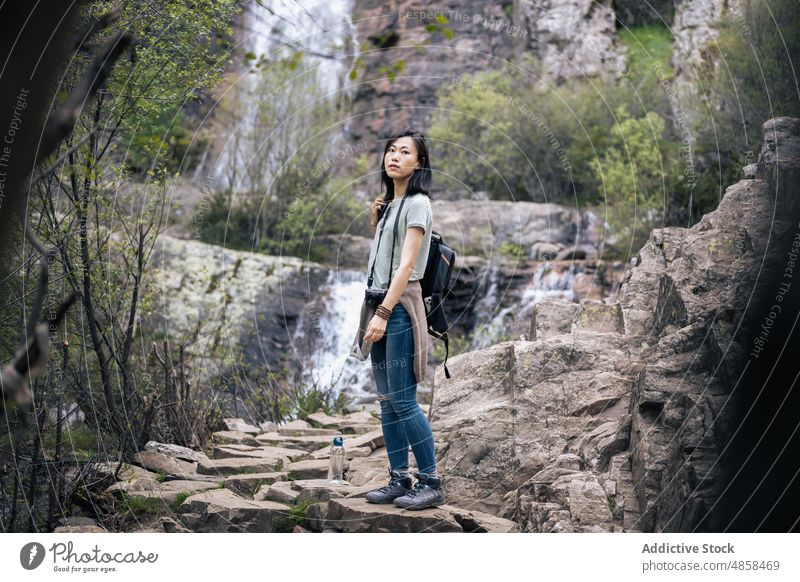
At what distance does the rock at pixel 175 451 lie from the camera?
6.99m

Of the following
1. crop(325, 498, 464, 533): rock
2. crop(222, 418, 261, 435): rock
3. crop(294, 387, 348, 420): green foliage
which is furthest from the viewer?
crop(294, 387, 348, 420): green foliage

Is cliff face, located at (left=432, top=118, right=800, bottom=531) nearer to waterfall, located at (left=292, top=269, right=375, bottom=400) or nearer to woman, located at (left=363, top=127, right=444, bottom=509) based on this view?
woman, located at (left=363, top=127, right=444, bottom=509)

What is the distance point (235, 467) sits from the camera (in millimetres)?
6648

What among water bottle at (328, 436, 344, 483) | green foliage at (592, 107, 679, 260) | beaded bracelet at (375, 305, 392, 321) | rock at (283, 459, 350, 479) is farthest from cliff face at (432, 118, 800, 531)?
green foliage at (592, 107, 679, 260)

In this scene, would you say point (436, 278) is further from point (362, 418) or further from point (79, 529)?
point (362, 418)

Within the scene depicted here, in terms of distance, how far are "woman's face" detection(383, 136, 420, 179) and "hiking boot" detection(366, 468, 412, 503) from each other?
5.40 feet

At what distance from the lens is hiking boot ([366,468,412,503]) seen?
5.09 metres

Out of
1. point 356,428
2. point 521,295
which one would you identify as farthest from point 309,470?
point 521,295

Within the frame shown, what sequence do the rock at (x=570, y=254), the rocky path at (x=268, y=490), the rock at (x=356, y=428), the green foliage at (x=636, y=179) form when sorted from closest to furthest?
the rocky path at (x=268, y=490), the rock at (x=356, y=428), the green foliage at (x=636, y=179), the rock at (x=570, y=254)

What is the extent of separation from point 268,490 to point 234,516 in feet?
1.78

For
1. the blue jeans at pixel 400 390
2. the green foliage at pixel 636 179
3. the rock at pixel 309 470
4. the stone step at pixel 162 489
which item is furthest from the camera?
the green foliage at pixel 636 179

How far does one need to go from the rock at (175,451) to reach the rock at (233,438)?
2.17 ft

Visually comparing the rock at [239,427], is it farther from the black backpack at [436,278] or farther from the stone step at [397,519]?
the black backpack at [436,278]

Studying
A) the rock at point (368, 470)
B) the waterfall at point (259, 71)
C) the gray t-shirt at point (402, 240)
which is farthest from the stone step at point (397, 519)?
the waterfall at point (259, 71)
